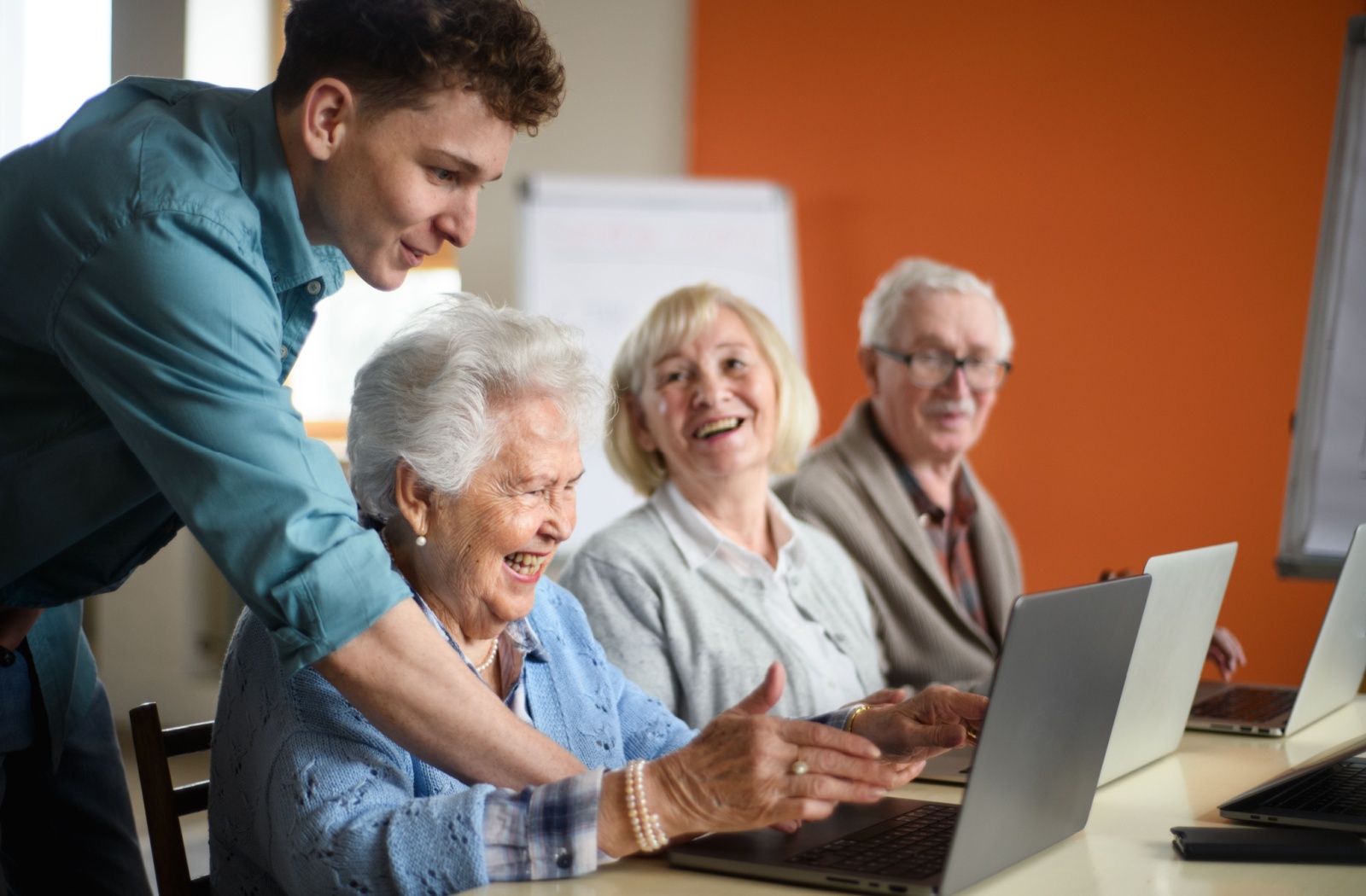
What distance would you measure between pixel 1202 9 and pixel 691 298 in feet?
7.67

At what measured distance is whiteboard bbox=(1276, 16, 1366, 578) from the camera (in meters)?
2.89

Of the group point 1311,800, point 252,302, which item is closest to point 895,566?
point 1311,800

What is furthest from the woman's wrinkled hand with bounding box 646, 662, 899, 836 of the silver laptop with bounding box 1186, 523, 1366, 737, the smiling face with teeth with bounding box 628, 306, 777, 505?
the smiling face with teeth with bounding box 628, 306, 777, 505

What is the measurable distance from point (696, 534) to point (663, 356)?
358mm

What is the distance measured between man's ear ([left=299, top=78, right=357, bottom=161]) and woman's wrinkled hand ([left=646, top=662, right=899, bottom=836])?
69cm

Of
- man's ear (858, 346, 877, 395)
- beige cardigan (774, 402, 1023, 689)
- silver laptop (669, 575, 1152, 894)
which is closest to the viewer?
silver laptop (669, 575, 1152, 894)

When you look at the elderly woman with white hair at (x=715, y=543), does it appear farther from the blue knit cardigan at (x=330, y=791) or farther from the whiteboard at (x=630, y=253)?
the whiteboard at (x=630, y=253)

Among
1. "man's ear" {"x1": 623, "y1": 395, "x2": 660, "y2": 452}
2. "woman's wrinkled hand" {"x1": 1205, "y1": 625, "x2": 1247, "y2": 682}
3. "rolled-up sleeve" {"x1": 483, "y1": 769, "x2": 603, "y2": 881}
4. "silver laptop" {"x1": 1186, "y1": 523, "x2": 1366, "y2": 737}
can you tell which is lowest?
"woman's wrinkled hand" {"x1": 1205, "y1": 625, "x2": 1247, "y2": 682}

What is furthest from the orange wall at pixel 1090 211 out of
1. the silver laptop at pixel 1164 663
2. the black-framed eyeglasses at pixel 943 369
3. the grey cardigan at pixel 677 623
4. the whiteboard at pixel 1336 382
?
the silver laptop at pixel 1164 663

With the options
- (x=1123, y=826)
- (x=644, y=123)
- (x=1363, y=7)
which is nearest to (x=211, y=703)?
(x=644, y=123)

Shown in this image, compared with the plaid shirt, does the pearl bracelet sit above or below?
above

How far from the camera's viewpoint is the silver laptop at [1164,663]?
145 centimetres

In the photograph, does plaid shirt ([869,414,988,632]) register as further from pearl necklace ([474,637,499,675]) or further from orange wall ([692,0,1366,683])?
pearl necklace ([474,637,499,675])

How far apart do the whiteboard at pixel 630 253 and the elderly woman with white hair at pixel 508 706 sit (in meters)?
2.30
